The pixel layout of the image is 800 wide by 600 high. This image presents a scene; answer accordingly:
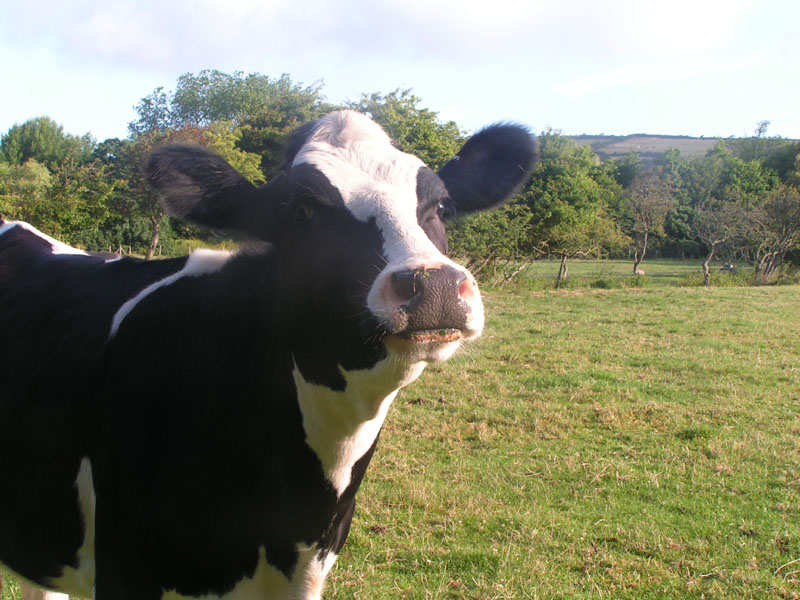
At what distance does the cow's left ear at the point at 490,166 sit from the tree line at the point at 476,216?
681 mm

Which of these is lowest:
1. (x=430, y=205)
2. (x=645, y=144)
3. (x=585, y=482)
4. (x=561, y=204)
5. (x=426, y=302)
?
(x=585, y=482)

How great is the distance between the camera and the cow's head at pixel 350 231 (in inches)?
74.5

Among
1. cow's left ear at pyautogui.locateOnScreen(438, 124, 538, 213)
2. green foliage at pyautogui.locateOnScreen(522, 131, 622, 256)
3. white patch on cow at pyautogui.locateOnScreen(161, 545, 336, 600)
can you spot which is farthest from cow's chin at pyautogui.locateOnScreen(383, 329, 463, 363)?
green foliage at pyautogui.locateOnScreen(522, 131, 622, 256)

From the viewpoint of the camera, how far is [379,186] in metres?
2.31

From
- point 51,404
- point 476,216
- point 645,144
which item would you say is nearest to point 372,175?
point 51,404

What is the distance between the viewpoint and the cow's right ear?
2547 mm

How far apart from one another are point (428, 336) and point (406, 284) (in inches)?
6.8

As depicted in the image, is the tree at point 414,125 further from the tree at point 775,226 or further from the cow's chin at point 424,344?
the tree at point 775,226

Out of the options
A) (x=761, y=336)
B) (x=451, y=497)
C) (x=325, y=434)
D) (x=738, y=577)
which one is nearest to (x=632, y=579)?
(x=738, y=577)

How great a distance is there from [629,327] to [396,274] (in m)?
13.2

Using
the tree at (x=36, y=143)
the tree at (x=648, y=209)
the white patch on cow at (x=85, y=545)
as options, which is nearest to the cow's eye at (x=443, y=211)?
the white patch on cow at (x=85, y=545)

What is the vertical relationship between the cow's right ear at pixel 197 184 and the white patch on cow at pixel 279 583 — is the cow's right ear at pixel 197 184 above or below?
above

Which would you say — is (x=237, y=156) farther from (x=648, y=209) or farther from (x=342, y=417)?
(x=648, y=209)

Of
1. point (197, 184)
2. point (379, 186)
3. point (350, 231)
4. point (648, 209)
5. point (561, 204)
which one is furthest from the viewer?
point (648, 209)
